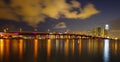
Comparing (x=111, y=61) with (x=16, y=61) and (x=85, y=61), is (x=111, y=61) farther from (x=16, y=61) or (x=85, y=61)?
(x=16, y=61)

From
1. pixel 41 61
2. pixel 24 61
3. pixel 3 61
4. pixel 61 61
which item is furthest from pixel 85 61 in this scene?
pixel 3 61

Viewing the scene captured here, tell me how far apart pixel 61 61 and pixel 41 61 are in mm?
3444

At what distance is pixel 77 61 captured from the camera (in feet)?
137

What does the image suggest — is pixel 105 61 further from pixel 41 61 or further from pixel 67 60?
pixel 41 61

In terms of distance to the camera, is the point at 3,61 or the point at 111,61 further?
A: the point at 111,61

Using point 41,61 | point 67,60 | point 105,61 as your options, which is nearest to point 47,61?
point 41,61

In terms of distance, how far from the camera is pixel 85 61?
41.9 metres

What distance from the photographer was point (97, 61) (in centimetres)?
4303

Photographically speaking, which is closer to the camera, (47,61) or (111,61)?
(47,61)

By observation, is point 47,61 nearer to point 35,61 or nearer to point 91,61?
point 35,61

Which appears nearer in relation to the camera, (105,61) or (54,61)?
(54,61)

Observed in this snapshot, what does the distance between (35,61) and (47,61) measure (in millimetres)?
2058

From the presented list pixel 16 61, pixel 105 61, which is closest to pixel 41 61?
pixel 16 61

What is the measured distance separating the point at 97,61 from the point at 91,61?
65.1 inches
